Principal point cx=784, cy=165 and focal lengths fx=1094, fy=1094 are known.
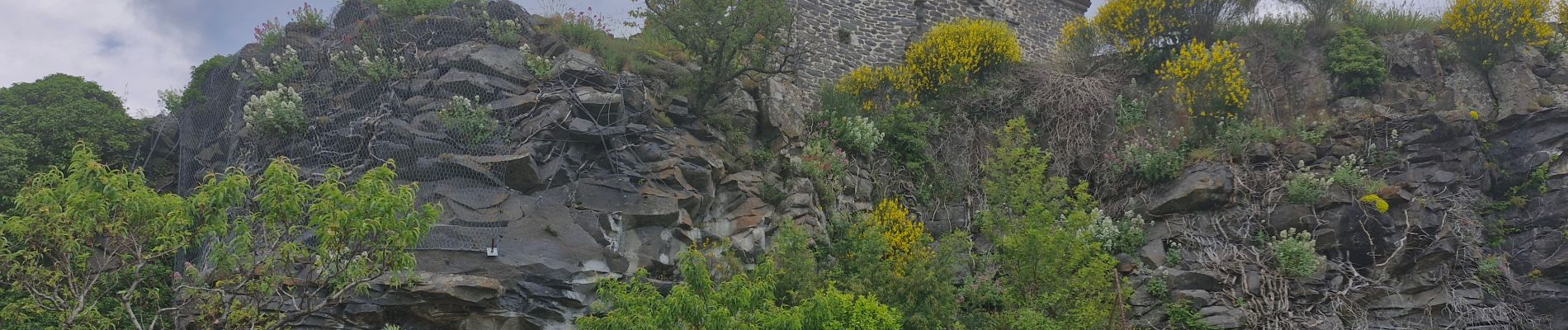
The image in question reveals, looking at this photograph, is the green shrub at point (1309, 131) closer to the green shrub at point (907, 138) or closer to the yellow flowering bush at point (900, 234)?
the green shrub at point (907, 138)

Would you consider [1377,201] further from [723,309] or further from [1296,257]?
[723,309]

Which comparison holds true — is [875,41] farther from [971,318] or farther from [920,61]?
[971,318]

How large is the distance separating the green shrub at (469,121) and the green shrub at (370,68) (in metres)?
1.40

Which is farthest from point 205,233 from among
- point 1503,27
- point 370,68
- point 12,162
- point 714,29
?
point 1503,27

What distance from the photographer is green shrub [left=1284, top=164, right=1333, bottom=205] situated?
15.5 metres

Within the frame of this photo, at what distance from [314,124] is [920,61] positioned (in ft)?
34.6

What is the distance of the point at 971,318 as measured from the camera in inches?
537

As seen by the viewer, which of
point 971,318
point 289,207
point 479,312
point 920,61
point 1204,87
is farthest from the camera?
point 920,61

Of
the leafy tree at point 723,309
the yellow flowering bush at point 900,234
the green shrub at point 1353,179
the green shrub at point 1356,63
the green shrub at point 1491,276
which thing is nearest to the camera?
the leafy tree at point 723,309

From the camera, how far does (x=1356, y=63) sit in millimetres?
18031

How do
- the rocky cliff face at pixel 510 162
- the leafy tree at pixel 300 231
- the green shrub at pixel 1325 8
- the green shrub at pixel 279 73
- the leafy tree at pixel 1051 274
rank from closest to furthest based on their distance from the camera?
the leafy tree at pixel 300 231
the rocky cliff face at pixel 510 162
the leafy tree at pixel 1051 274
the green shrub at pixel 279 73
the green shrub at pixel 1325 8

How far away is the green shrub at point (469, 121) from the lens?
1454cm

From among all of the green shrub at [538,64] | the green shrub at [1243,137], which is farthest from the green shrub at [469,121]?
the green shrub at [1243,137]

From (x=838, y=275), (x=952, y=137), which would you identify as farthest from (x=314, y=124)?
(x=952, y=137)
